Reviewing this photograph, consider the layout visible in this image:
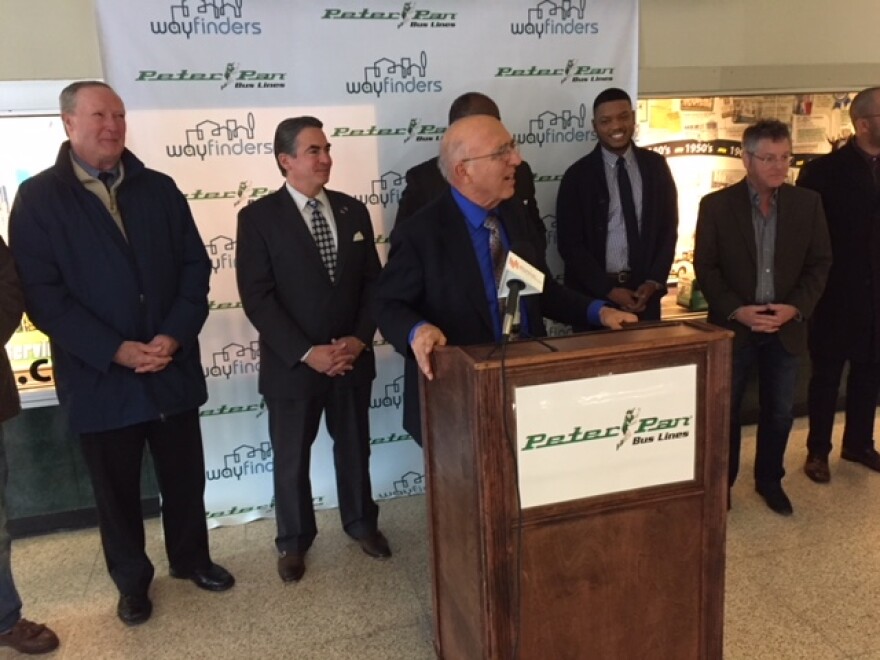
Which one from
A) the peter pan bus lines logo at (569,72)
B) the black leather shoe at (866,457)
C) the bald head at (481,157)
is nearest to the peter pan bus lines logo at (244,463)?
the bald head at (481,157)

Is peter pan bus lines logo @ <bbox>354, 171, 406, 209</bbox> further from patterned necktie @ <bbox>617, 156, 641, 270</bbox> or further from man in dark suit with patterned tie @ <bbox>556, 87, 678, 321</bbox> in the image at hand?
patterned necktie @ <bbox>617, 156, 641, 270</bbox>

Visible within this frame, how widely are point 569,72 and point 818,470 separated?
2.24 meters

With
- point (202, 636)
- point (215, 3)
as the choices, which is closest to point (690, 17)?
point (215, 3)

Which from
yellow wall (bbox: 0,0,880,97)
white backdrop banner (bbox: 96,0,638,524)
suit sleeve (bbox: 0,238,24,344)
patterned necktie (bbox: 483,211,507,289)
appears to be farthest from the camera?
yellow wall (bbox: 0,0,880,97)

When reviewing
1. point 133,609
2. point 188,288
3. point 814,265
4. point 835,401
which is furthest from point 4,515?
point 835,401

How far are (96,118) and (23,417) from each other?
1591 millimetres

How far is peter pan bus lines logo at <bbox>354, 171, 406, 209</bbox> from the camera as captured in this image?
→ 343cm

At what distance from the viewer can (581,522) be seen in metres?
1.68

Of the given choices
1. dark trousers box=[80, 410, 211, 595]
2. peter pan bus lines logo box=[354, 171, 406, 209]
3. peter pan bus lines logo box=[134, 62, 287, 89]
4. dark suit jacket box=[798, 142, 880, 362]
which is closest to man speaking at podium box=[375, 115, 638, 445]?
dark trousers box=[80, 410, 211, 595]

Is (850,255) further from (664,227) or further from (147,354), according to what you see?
(147,354)

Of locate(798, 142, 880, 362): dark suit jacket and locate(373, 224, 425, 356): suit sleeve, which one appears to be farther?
locate(798, 142, 880, 362): dark suit jacket

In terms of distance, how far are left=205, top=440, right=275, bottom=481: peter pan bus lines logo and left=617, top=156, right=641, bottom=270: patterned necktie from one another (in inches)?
74.2

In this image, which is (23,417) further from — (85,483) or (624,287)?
(624,287)

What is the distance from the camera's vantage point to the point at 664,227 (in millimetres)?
3297
